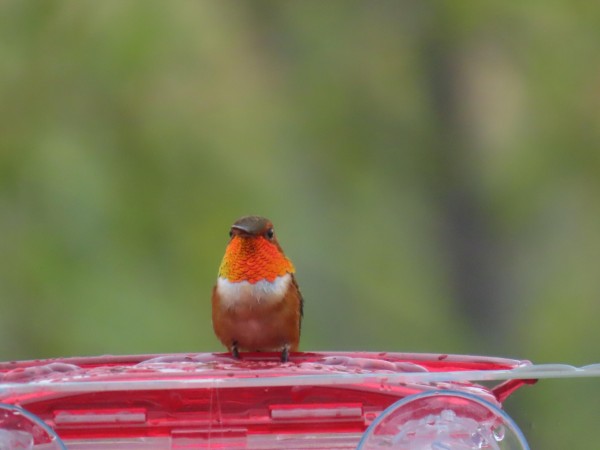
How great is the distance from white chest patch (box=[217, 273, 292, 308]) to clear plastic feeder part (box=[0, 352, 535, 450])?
1.67 m

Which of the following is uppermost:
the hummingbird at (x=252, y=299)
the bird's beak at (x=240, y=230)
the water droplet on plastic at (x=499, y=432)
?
the bird's beak at (x=240, y=230)

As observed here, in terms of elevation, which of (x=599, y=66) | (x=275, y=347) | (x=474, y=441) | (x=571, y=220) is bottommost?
(x=474, y=441)

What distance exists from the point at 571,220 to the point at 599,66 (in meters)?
1.15

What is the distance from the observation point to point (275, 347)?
445 cm

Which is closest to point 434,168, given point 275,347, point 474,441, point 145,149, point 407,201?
point 407,201

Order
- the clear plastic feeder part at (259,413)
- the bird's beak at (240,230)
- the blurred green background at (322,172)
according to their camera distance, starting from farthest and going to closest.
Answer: the blurred green background at (322,172) → the bird's beak at (240,230) → the clear plastic feeder part at (259,413)

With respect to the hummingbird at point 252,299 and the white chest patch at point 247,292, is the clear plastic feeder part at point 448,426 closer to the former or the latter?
the hummingbird at point 252,299

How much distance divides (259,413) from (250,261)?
1.90 metres

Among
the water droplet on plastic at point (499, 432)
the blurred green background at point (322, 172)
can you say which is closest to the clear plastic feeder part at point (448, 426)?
the water droplet on plastic at point (499, 432)

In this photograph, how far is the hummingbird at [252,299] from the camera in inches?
174

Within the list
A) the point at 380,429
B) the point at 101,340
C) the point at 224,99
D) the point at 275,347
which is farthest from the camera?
the point at 224,99

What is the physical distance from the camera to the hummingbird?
4418mm

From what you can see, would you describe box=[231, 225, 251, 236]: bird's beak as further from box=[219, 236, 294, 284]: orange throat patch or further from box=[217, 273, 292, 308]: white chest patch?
box=[217, 273, 292, 308]: white chest patch

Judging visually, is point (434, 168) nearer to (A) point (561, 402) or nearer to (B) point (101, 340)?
(A) point (561, 402)
